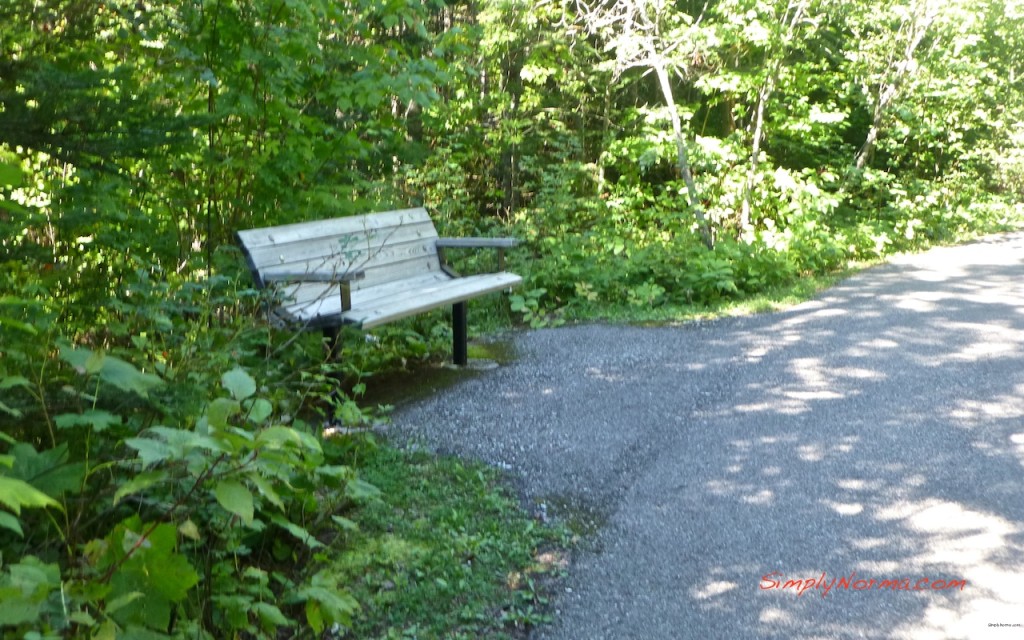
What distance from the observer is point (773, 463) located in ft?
15.7

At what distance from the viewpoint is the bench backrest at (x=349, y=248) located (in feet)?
18.8

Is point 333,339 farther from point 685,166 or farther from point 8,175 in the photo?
point 685,166

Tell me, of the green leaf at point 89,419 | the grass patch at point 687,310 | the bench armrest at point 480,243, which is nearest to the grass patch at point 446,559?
the green leaf at point 89,419

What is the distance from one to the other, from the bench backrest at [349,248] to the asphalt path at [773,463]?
1024 millimetres

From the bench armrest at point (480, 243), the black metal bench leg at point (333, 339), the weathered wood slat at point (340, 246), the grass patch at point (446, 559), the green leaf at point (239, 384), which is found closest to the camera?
the green leaf at point (239, 384)

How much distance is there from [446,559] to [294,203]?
3263 mm

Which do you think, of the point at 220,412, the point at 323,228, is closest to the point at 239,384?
the point at 220,412

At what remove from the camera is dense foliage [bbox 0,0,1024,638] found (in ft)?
8.48

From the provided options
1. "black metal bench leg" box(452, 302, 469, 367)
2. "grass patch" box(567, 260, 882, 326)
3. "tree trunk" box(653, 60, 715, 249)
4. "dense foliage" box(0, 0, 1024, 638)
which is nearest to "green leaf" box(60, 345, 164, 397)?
"dense foliage" box(0, 0, 1024, 638)

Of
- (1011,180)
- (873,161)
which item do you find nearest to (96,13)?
(873,161)

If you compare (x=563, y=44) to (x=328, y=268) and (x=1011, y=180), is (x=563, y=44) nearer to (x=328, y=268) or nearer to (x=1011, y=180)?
(x=328, y=268)

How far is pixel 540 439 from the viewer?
523 centimetres

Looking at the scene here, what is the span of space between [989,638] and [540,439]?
2553 millimetres

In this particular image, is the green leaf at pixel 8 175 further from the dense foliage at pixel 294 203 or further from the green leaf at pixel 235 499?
the green leaf at pixel 235 499
